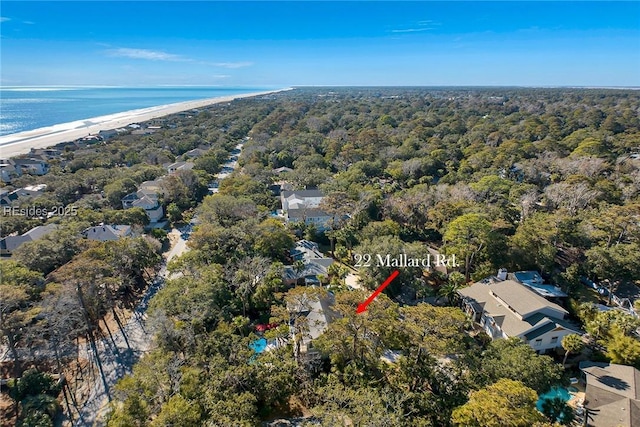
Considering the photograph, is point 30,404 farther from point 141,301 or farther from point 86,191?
point 86,191

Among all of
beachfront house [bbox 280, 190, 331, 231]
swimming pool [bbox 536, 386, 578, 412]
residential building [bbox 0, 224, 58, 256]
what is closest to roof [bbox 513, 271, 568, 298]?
swimming pool [bbox 536, 386, 578, 412]

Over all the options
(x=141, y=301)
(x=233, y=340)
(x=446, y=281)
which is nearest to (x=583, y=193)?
(x=446, y=281)

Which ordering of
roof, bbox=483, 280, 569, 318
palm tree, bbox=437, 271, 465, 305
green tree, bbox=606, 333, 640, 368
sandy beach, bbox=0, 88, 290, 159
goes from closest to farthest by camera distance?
green tree, bbox=606, 333, 640, 368 → roof, bbox=483, 280, 569, 318 → palm tree, bbox=437, 271, 465, 305 → sandy beach, bbox=0, 88, 290, 159

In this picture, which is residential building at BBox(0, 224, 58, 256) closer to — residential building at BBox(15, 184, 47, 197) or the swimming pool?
residential building at BBox(15, 184, 47, 197)

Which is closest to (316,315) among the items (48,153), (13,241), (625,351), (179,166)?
(625,351)

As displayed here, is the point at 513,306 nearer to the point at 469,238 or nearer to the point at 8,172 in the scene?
the point at 469,238
